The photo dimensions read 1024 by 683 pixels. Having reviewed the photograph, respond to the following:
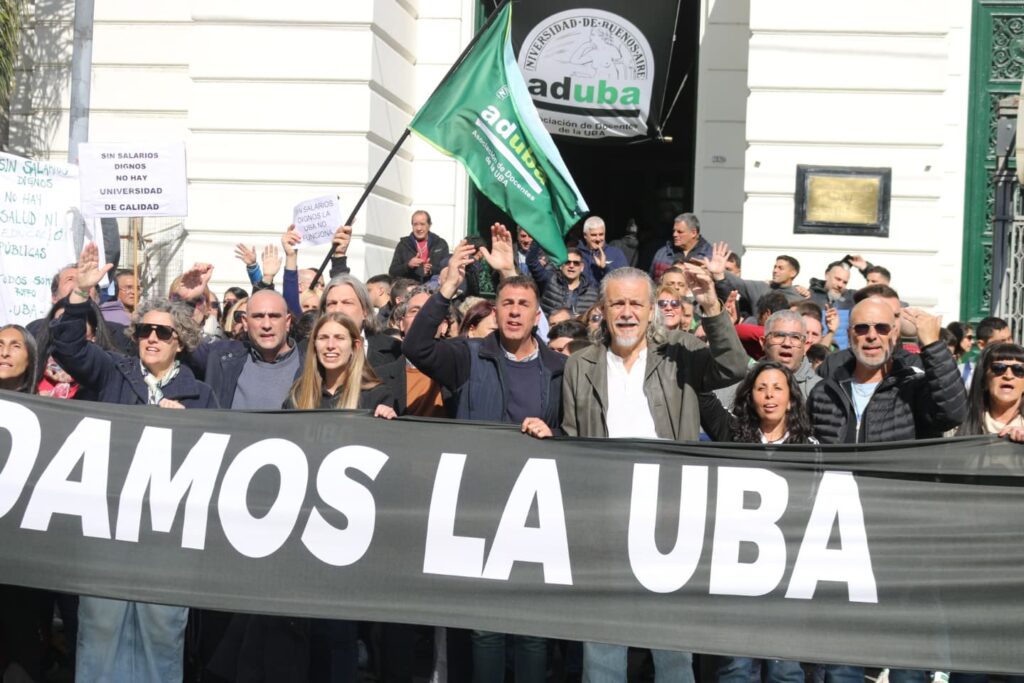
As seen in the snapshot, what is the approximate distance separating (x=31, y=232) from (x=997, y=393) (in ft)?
22.2

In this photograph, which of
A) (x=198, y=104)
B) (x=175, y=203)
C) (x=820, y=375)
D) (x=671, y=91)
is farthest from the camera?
(x=671, y=91)

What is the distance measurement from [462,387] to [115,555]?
65.5 inches

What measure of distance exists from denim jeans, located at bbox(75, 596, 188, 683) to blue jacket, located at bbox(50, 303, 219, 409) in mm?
929

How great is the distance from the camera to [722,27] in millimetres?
12570

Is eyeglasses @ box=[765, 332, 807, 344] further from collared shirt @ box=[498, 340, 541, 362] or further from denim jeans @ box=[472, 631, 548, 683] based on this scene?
denim jeans @ box=[472, 631, 548, 683]

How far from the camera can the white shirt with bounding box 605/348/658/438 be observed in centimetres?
587

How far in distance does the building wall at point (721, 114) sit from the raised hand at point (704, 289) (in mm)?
7016

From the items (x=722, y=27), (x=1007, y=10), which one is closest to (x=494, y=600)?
(x=722, y=27)

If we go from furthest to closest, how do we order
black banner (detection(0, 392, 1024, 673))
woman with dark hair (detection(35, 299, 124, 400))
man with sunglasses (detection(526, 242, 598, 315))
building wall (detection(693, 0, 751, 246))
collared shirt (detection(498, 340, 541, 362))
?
1. building wall (detection(693, 0, 751, 246))
2. man with sunglasses (detection(526, 242, 598, 315))
3. woman with dark hair (detection(35, 299, 124, 400))
4. collared shirt (detection(498, 340, 541, 362))
5. black banner (detection(0, 392, 1024, 673))

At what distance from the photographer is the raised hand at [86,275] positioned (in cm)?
674

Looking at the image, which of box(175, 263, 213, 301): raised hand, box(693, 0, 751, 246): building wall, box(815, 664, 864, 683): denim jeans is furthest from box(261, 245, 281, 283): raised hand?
box(693, 0, 751, 246): building wall

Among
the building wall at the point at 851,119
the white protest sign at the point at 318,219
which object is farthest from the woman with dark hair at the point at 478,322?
the building wall at the point at 851,119

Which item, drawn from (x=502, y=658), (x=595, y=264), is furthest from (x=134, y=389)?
(x=595, y=264)

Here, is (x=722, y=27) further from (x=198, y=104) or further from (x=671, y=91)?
(x=198, y=104)
